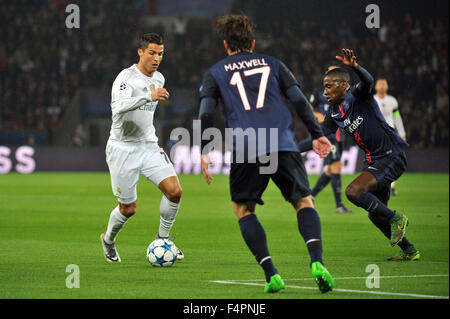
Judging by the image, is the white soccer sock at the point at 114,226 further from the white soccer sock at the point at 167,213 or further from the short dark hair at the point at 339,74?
the short dark hair at the point at 339,74

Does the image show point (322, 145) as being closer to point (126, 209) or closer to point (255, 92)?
point (255, 92)

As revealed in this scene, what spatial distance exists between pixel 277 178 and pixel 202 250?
337cm

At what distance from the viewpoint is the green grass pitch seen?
6.51 metres

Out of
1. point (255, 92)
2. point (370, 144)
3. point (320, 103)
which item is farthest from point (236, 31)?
point (320, 103)

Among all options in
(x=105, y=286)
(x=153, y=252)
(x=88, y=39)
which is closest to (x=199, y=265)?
(x=153, y=252)

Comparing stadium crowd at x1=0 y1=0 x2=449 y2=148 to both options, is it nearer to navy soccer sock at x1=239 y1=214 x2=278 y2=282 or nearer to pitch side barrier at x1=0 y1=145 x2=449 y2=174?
pitch side barrier at x1=0 y1=145 x2=449 y2=174

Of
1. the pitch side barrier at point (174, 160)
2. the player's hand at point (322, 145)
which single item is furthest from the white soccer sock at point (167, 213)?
the pitch side barrier at point (174, 160)

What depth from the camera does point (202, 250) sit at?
939 centimetres

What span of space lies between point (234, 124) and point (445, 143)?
22.0m

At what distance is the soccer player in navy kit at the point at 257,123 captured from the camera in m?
6.19

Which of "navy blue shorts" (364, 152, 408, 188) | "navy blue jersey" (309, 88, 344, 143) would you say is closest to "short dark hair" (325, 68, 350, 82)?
"navy blue shorts" (364, 152, 408, 188)

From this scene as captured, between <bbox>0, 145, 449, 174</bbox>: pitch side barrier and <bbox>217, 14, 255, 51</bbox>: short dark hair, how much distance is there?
18.8m

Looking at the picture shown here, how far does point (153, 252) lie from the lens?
26.4 ft

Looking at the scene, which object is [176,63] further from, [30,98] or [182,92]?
[30,98]
